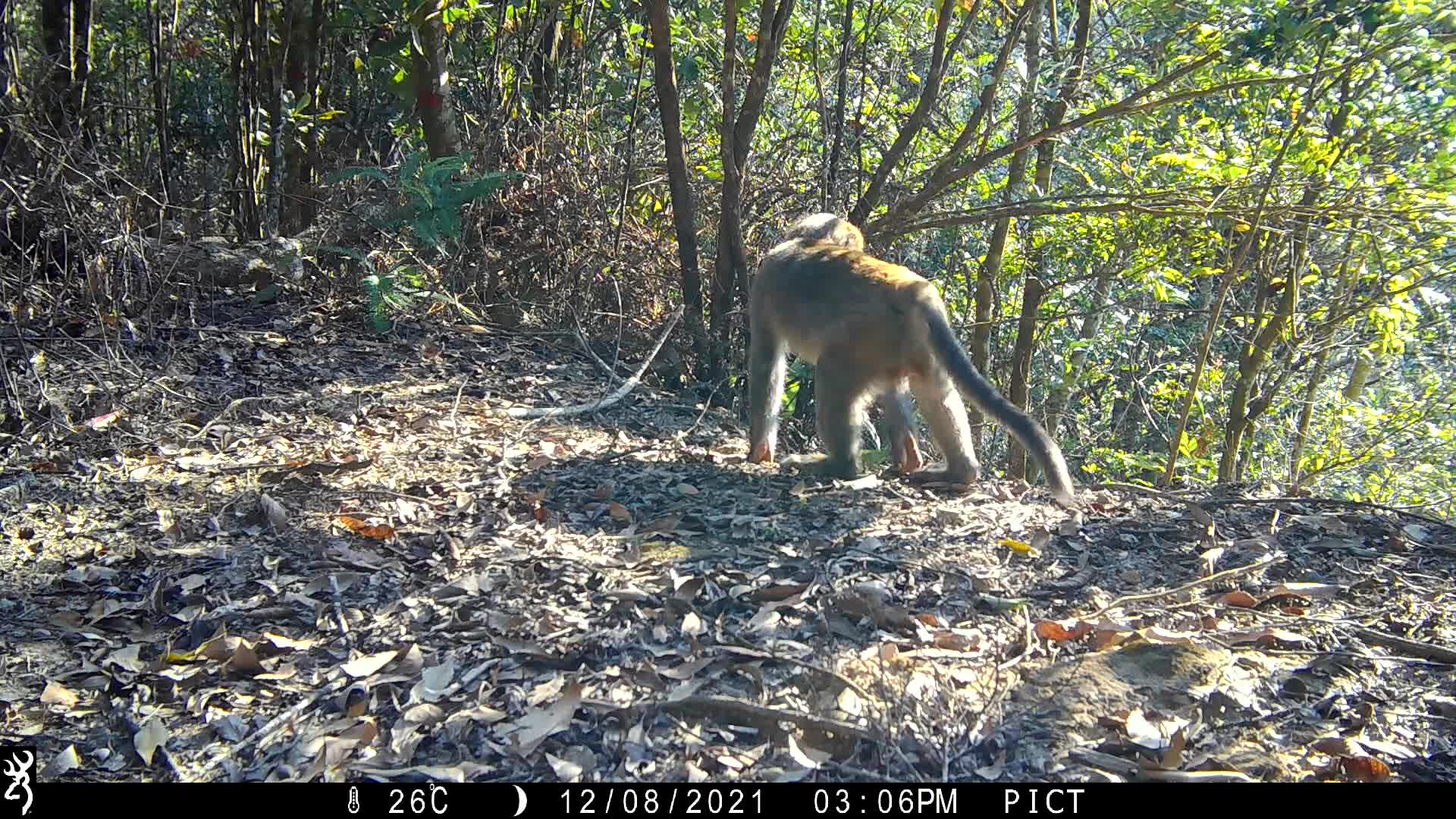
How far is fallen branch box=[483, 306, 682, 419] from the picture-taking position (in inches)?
241

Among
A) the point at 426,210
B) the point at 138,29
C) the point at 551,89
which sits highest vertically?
the point at 138,29

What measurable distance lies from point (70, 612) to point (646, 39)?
223 inches

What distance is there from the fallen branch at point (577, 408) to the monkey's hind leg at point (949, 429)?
6.09 feet

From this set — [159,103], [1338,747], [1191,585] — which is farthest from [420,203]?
[1338,747]

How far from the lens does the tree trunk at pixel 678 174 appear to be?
641 cm

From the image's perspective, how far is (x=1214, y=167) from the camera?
7.54 meters

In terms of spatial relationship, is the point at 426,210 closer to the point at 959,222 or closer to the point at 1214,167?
the point at 959,222

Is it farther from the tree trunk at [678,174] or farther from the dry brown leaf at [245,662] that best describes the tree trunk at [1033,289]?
the dry brown leaf at [245,662]

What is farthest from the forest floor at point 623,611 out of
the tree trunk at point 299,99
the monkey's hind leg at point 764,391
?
the tree trunk at point 299,99

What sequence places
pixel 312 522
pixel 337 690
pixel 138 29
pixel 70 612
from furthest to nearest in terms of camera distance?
1. pixel 138 29
2. pixel 312 522
3. pixel 70 612
4. pixel 337 690

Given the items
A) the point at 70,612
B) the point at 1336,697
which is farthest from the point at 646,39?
the point at 1336,697

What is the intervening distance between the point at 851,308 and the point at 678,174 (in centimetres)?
183

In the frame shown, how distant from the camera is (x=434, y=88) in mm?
7461

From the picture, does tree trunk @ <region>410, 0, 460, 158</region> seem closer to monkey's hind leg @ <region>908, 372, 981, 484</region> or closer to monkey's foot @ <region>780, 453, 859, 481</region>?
monkey's foot @ <region>780, 453, 859, 481</region>
